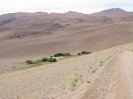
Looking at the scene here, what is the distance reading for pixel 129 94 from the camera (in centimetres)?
1070

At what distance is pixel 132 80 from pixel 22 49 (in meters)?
65.2

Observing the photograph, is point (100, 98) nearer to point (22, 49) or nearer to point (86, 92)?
point (86, 92)

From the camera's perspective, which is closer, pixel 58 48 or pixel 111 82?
pixel 111 82

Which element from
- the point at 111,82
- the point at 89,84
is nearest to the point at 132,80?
the point at 111,82

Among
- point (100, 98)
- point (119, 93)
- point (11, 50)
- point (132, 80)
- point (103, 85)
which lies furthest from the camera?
point (11, 50)

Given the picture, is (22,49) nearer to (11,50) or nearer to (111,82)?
(11,50)

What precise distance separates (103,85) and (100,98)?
7.41 feet

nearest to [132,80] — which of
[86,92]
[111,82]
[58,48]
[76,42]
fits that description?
[111,82]

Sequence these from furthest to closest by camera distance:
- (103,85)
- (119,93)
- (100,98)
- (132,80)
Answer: (132,80) → (103,85) → (119,93) → (100,98)

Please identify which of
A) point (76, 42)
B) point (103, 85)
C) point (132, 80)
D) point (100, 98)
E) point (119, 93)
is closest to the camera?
point (100, 98)

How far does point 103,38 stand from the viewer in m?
84.8

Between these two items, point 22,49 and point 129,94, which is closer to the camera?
point 129,94

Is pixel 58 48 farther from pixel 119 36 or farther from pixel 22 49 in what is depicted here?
pixel 119 36

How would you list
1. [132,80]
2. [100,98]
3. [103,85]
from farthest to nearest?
[132,80]
[103,85]
[100,98]
